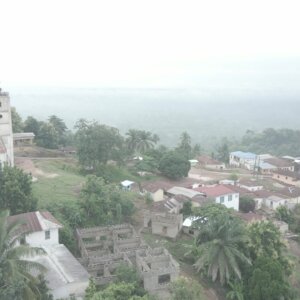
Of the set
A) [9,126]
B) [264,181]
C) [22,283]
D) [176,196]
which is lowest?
[264,181]

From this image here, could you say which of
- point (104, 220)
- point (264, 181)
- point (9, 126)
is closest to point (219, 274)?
point (104, 220)

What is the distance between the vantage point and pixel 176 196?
41.1 m

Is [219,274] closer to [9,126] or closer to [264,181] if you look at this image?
[9,126]

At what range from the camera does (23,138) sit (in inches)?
2260

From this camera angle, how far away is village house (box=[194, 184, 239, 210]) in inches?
1670

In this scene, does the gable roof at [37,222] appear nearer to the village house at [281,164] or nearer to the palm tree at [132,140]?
the palm tree at [132,140]

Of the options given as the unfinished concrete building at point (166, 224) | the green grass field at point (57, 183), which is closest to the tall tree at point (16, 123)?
the green grass field at point (57, 183)

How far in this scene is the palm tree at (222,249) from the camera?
27.2 m

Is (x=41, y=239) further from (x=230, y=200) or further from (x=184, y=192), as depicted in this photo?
(x=230, y=200)

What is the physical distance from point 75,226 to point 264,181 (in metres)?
38.1

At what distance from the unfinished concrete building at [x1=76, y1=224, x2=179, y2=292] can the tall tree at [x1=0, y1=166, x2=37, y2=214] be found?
3.93 metres

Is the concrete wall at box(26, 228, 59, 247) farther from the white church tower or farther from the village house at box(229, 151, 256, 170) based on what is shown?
the village house at box(229, 151, 256, 170)

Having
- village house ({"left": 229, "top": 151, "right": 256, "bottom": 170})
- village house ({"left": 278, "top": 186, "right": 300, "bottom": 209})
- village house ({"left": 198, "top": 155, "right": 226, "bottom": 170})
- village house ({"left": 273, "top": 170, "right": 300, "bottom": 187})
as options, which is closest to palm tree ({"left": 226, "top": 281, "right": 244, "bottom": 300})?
village house ({"left": 278, "top": 186, "right": 300, "bottom": 209})

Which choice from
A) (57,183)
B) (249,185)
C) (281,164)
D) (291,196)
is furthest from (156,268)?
(281,164)
